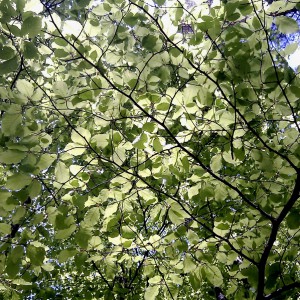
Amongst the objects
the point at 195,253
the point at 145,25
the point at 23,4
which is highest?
the point at 145,25

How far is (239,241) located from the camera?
2.50 meters

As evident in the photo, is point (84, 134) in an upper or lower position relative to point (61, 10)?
lower

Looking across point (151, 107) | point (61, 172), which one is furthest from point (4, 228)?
point (151, 107)

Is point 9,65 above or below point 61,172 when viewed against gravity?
above

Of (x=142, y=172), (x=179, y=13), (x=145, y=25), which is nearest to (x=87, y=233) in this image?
(x=142, y=172)

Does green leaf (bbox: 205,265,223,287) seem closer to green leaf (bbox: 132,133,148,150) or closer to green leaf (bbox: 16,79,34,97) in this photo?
green leaf (bbox: 132,133,148,150)

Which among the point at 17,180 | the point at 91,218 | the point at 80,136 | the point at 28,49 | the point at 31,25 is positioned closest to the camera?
the point at 31,25

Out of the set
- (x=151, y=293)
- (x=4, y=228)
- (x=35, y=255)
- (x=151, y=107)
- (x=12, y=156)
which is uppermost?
(x=151, y=107)

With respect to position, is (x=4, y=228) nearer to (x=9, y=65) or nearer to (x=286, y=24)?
(x=9, y=65)

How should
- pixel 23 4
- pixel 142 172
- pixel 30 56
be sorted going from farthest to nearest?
pixel 142 172
pixel 30 56
pixel 23 4

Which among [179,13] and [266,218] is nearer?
[179,13]

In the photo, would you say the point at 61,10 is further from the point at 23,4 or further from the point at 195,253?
the point at 195,253

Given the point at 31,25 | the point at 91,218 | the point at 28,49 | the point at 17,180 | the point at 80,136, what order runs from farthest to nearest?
the point at 91,218 → the point at 80,136 → the point at 17,180 → the point at 28,49 → the point at 31,25

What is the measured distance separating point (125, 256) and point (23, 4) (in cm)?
182
